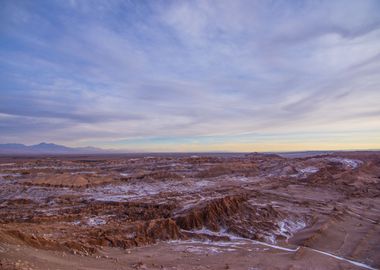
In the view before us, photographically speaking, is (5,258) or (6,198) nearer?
(5,258)

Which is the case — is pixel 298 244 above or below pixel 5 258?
below

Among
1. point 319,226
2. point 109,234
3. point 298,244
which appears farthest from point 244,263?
point 319,226

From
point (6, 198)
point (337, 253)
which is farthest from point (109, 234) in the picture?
point (6, 198)

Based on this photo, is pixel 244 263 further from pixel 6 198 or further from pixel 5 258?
pixel 6 198

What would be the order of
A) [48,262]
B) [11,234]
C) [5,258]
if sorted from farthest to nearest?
1. [11,234]
2. [48,262]
3. [5,258]

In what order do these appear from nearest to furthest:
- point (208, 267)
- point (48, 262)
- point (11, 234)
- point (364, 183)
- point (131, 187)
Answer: point (48, 262) < point (11, 234) < point (208, 267) < point (131, 187) < point (364, 183)

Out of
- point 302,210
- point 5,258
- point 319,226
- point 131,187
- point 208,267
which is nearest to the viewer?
point 5,258

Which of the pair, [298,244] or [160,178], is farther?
[160,178]

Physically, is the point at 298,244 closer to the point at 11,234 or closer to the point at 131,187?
the point at 11,234

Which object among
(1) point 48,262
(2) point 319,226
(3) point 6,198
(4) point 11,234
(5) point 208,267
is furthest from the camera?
(3) point 6,198
